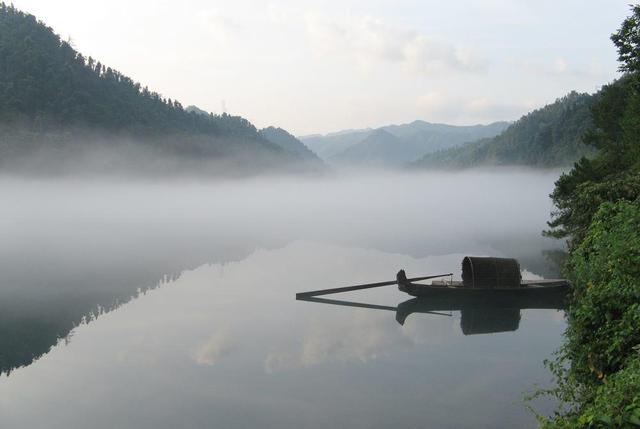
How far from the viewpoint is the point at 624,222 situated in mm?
16453

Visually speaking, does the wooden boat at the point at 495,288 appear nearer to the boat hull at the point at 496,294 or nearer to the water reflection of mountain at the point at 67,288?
the boat hull at the point at 496,294

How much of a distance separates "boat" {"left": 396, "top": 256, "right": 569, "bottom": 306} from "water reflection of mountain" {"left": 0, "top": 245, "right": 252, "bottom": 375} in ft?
80.9

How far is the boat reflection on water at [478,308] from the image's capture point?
3463 centimetres

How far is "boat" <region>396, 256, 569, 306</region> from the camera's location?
124 ft

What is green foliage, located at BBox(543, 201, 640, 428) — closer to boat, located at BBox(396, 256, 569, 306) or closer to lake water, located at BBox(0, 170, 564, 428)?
lake water, located at BBox(0, 170, 564, 428)

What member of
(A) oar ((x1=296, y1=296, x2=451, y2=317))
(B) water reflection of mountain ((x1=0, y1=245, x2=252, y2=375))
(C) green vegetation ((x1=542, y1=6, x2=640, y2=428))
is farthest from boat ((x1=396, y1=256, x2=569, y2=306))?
(B) water reflection of mountain ((x1=0, y1=245, x2=252, y2=375))

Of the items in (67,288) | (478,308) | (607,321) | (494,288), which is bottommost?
(67,288)

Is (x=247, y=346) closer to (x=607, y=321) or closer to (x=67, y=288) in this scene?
(x=607, y=321)

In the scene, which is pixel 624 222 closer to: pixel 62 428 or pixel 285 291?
pixel 62 428

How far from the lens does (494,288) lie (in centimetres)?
3762

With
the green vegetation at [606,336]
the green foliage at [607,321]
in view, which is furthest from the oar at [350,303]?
the green foliage at [607,321]

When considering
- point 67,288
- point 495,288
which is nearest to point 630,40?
point 495,288

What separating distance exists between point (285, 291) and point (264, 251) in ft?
98.4

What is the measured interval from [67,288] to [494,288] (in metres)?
38.4
